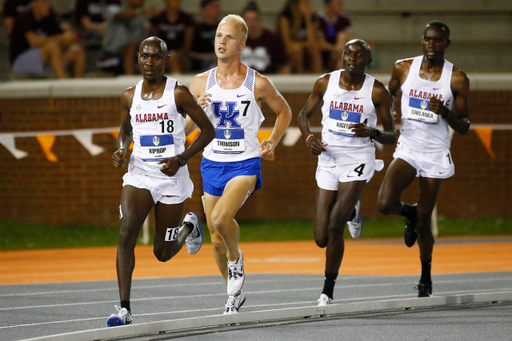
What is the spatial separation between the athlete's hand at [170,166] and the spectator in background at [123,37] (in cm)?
903

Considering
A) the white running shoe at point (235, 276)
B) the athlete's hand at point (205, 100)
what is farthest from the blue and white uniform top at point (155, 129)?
the white running shoe at point (235, 276)

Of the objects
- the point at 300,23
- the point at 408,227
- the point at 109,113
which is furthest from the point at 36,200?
the point at 408,227

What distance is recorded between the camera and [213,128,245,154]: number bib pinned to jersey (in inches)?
260

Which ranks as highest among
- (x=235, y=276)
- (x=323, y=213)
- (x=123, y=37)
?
(x=123, y=37)

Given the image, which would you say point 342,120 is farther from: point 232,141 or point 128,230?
point 128,230

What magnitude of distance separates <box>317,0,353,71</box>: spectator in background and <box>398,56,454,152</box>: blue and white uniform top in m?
8.09

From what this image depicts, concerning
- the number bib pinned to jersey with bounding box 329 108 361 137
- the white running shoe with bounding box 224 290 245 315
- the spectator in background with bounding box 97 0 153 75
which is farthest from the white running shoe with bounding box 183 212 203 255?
the spectator in background with bounding box 97 0 153 75

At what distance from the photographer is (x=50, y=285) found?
30.0 feet

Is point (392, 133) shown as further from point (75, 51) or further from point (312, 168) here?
point (75, 51)

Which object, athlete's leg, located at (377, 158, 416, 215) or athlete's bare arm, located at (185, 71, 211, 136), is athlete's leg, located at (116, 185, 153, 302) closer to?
athlete's bare arm, located at (185, 71, 211, 136)

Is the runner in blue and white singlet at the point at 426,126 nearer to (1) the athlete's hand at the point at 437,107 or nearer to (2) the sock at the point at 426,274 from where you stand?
(2) the sock at the point at 426,274

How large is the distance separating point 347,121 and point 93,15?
31.8 ft

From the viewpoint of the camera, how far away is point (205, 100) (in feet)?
21.8

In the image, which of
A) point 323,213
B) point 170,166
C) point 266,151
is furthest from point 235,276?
point 170,166
